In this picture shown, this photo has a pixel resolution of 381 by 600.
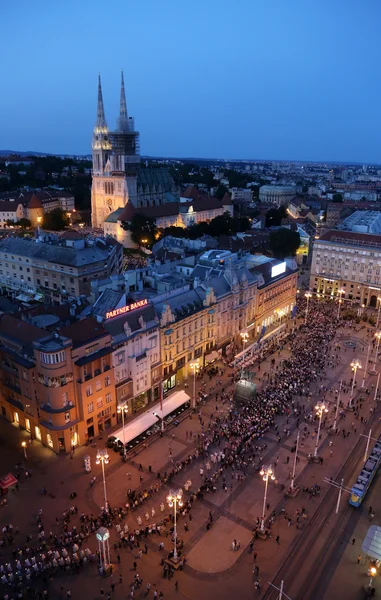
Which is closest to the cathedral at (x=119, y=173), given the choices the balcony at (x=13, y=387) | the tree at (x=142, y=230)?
the tree at (x=142, y=230)

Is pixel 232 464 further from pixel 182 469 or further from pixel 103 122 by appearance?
pixel 103 122

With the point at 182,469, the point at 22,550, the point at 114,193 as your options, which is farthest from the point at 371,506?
the point at 114,193

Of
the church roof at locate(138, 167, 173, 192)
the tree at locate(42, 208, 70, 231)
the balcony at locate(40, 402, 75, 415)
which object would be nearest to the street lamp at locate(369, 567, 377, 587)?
the balcony at locate(40, 402, 75, 415)

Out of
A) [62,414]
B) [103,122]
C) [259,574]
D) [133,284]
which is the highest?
[103,122]

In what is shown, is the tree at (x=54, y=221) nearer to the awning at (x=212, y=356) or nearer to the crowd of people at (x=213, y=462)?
the awning at (x=212, y=356)

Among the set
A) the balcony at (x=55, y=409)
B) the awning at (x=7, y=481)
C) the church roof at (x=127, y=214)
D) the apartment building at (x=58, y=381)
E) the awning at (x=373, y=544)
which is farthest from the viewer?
the church roof at (x=127, y=214)
